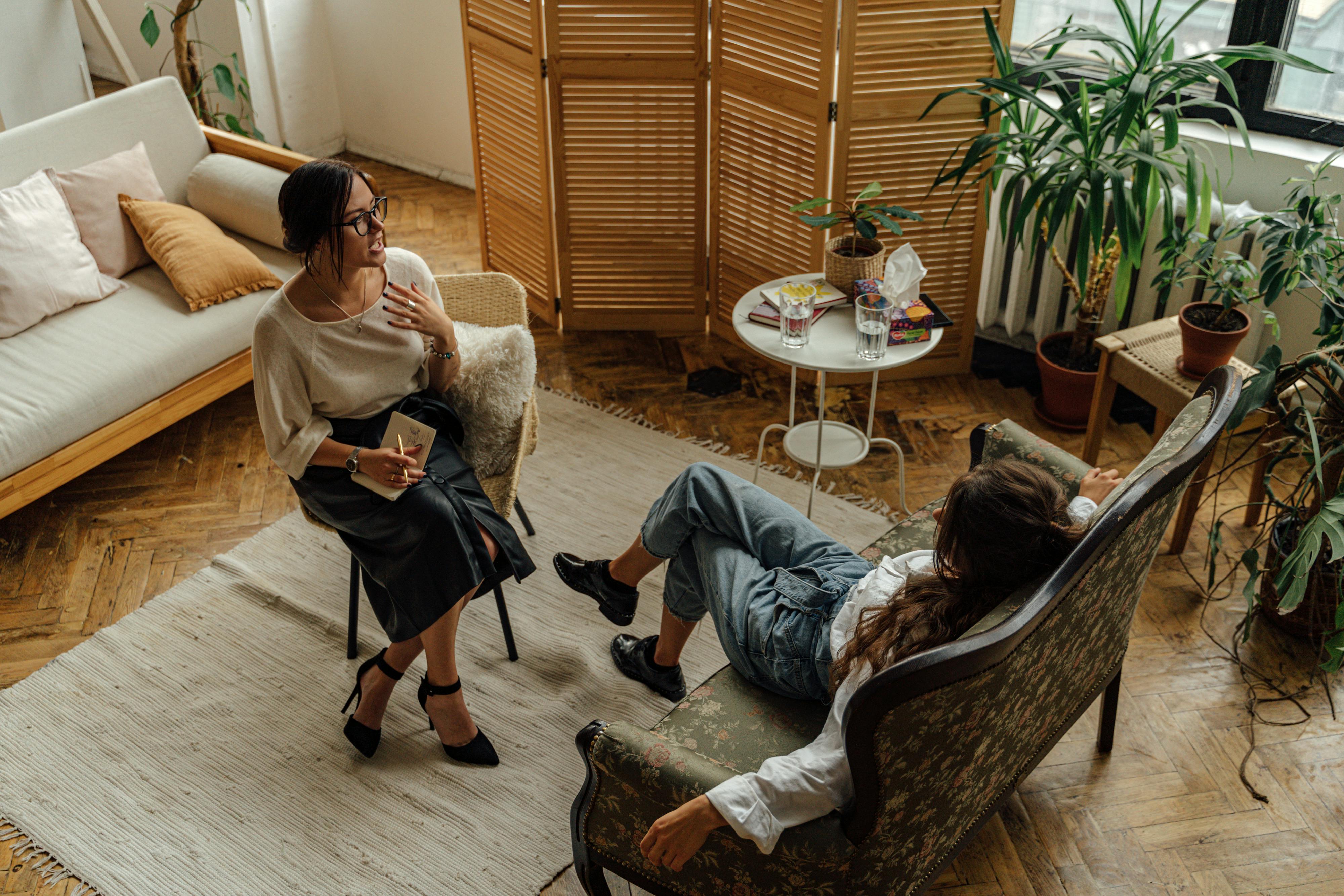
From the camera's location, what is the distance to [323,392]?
2.38 metres

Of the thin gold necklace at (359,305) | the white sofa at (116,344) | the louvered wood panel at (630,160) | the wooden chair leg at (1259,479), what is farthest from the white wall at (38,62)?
the wooden chair leg at (1259,479)

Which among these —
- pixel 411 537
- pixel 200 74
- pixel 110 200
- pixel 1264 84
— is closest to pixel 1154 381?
pixel 1264 84

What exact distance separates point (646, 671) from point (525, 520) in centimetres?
69

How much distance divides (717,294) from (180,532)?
1949 mm

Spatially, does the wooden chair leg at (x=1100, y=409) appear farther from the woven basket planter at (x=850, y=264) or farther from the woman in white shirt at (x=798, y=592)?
the woman in white shirt at (x=798, y=592)

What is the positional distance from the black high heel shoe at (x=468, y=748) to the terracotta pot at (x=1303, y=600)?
187cm

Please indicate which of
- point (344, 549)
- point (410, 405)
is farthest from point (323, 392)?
point (344, 549)

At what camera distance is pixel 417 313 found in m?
2.43

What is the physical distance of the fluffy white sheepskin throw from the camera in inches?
103

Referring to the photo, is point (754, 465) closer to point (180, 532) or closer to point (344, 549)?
point (344, 549)

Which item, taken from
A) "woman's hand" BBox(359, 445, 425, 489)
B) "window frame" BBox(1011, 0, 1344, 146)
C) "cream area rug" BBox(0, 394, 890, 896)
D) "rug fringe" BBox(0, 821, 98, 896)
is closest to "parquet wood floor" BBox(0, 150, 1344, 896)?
"rug fringe" BBox(0, 821, 98, 896)

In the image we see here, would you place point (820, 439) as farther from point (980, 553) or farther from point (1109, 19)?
point (1109, 19)

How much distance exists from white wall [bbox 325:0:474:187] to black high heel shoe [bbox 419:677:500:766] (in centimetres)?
329

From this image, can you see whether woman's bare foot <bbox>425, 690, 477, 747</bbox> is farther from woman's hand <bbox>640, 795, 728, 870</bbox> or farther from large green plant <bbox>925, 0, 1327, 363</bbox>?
large green plant <bbox>925, 0, 1327, 363</bbox>
